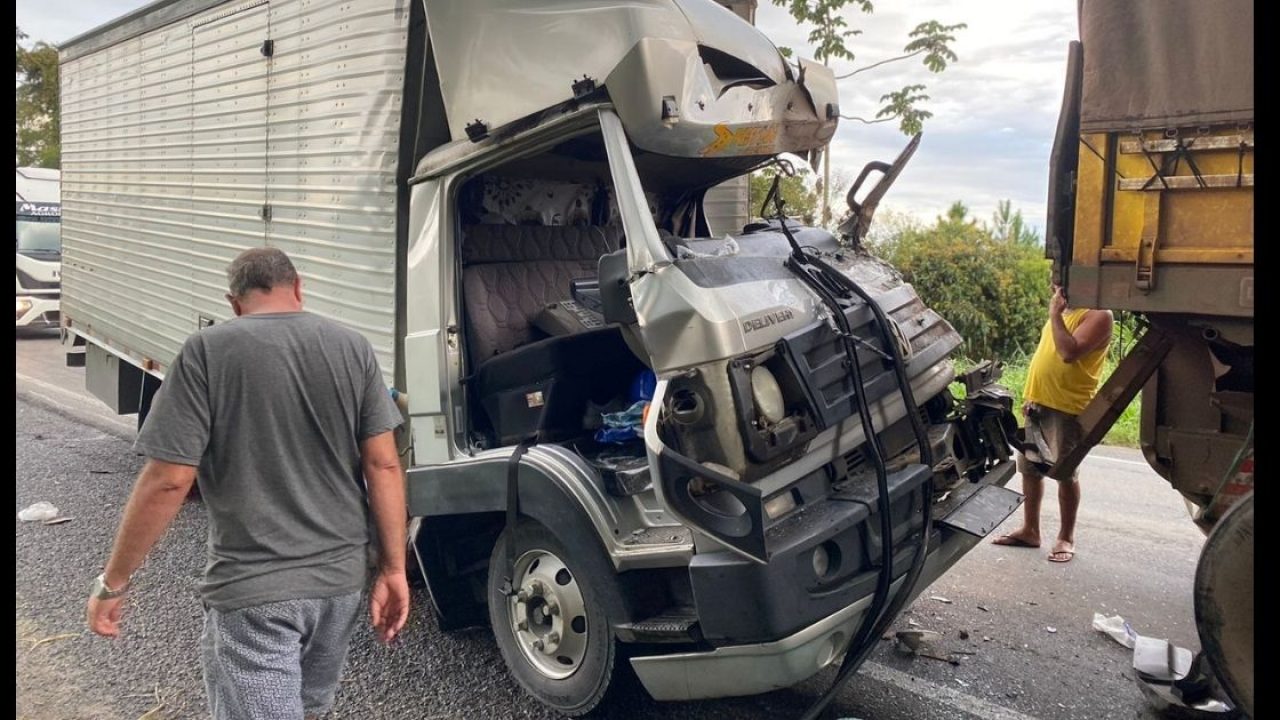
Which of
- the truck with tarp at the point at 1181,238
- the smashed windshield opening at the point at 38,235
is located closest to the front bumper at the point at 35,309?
the smashed windshield opening at the point at 38,235

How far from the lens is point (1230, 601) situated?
10.1 feet

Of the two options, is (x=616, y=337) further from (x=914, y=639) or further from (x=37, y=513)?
(x=37, y=513)

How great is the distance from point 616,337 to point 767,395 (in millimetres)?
1086

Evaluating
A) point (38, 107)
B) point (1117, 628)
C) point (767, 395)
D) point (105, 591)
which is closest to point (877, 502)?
point (767, 395)

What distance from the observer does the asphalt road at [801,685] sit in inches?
141

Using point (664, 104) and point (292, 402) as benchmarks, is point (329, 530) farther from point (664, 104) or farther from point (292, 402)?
point (664, 104)

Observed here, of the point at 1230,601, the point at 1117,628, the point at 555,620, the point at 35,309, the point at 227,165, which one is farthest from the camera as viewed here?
the point at 35,309

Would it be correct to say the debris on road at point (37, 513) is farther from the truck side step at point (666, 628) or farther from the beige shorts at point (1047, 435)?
the beige shorts at point (1047, 435)

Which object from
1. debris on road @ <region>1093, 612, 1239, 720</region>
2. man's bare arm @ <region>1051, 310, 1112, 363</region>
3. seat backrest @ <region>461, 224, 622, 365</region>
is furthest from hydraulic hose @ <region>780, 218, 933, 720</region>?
man's bare arm @ <region>1051, 310, 1112, 363</region>

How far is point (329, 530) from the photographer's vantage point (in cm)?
270

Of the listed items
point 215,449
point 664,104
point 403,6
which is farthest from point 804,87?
point 215,449

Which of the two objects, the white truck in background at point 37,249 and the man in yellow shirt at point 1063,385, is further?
the white truck in background at point 37,249

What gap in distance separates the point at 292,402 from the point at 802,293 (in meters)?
1.71

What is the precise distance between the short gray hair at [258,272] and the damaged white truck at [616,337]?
1.00 meters
